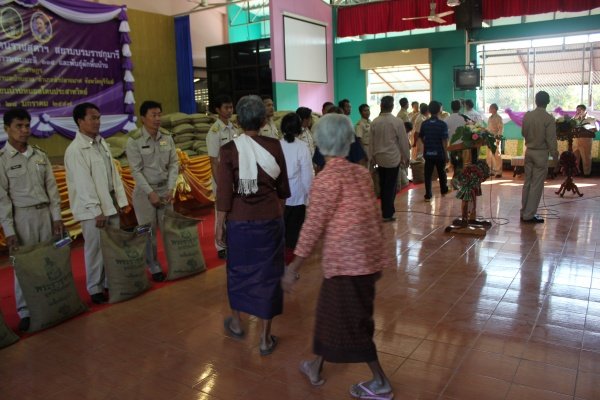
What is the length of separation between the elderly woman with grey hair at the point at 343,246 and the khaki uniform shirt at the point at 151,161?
6.90 feet

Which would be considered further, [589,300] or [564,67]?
[564,67]

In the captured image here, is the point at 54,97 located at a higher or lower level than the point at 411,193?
higher

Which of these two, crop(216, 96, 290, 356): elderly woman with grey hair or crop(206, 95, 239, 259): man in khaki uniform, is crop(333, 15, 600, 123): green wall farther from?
crop(216, 96, 290, 356): elderly woman with grey hair

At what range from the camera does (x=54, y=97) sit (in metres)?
7.72

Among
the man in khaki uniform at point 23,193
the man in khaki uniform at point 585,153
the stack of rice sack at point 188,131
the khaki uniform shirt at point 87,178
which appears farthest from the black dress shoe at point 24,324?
the man in khaki uniform at point 585,153

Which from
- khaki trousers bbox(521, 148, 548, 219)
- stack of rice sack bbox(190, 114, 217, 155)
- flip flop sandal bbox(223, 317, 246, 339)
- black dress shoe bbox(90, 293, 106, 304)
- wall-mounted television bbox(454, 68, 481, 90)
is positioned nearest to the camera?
flip flop sandal bbox(223, 317, 246, 339)

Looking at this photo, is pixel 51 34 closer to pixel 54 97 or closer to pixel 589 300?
pixel 54 97

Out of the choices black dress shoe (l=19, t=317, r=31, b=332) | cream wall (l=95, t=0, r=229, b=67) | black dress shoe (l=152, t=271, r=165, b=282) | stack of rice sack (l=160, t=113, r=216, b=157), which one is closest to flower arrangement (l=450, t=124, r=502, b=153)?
black dress shoe (l=152, t=271, r=165, b=282)

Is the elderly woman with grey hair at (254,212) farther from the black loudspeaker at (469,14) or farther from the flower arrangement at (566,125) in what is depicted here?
the black loudspeaker at (469,14)

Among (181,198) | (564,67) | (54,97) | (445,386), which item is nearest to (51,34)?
(54,97)

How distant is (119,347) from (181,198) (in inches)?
146

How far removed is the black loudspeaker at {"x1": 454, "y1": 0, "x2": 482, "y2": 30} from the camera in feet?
34.2

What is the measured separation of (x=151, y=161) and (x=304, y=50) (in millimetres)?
7944

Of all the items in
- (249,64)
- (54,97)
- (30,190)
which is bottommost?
(30,190)
